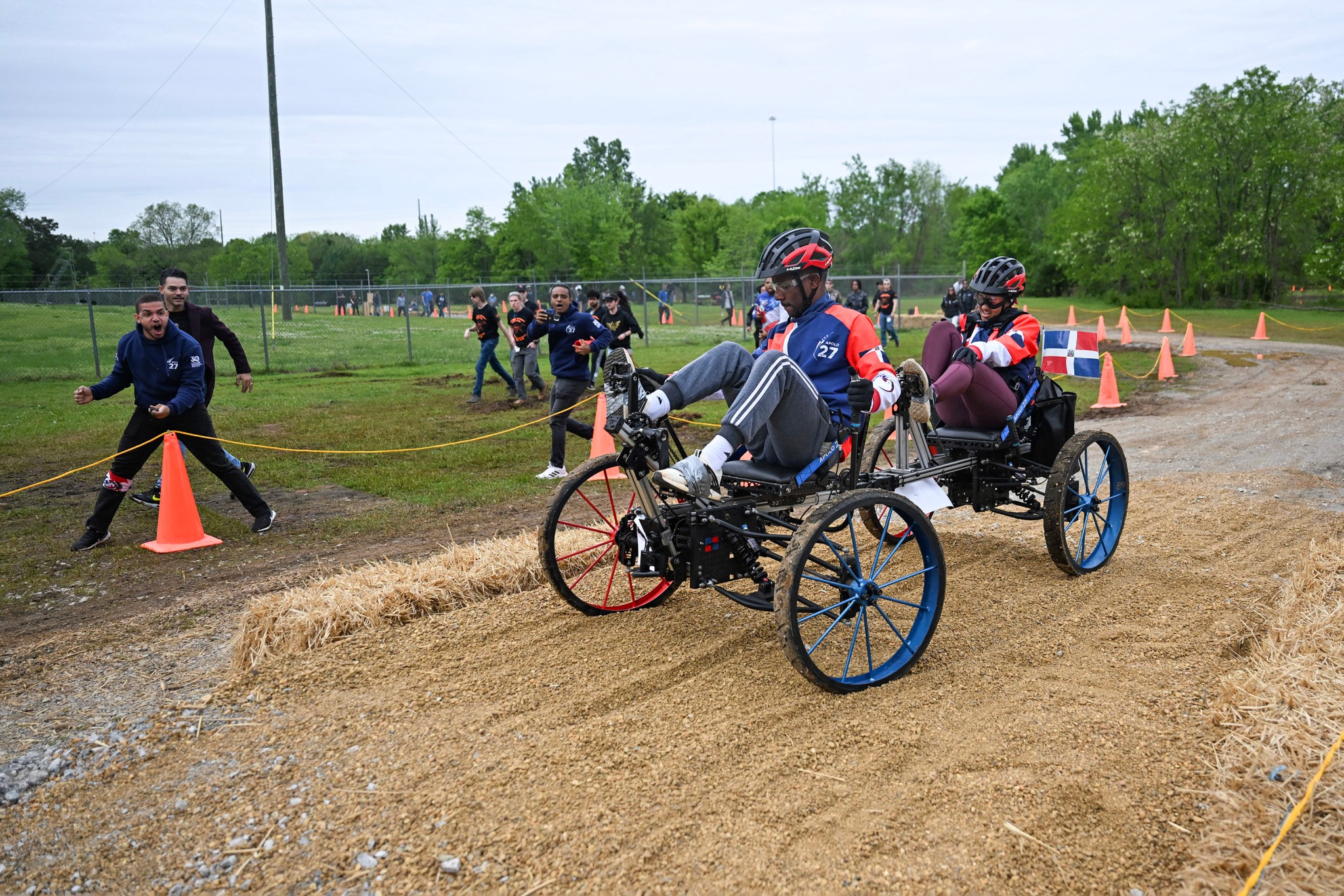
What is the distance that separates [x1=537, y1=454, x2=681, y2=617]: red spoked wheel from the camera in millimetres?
4961

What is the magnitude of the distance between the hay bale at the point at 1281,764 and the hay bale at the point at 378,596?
350cm

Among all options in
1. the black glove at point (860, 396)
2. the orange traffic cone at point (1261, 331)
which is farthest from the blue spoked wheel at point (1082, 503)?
the orange traffic cone at point (1261, 331)

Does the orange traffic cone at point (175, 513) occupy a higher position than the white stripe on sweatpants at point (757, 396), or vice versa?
the white stripe on sweatpants at point (757, 396)

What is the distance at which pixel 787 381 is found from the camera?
14.6 ft

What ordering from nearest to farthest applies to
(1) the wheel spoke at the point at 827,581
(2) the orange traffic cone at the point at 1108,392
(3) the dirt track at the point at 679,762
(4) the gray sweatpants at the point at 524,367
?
(3) the dirt track at the point at 679,762 → (1) the wheel spoke at the point at 827,581 → (2) the orange traffic cone at the point at 1108,392 → (4) the gray sweatpants at the point at 524,367

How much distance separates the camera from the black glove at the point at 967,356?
229 inches

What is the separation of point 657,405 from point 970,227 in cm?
7048

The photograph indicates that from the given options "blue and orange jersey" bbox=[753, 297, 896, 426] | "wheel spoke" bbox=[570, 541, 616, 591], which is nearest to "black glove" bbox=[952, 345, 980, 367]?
"blue and orange jersey" bbox=[753, 297, 896, 426]

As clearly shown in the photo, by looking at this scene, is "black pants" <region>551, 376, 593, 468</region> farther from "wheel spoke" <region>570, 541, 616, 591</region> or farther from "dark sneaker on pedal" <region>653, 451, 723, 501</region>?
"dark sneaker on pedal" <region>653, 451, 723, 501</region>

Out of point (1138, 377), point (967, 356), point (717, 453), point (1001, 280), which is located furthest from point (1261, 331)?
point (717, 453)

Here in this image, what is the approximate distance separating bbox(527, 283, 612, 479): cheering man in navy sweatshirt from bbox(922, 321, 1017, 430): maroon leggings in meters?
4.91

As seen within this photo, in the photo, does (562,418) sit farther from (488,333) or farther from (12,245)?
(12,245)

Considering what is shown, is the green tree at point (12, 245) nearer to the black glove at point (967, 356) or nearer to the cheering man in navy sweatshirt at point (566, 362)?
the cheering man in navy sweatshirt at point (566, 362)

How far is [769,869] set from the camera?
3047 millimetres
